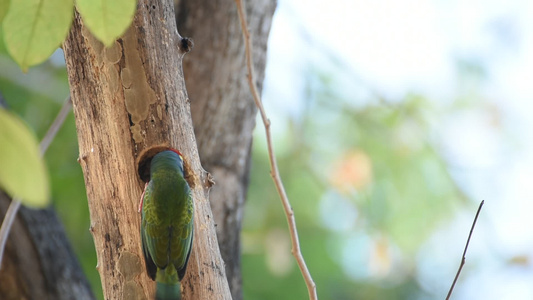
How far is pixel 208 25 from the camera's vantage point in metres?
3.24

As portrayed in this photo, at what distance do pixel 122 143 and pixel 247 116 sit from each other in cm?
117

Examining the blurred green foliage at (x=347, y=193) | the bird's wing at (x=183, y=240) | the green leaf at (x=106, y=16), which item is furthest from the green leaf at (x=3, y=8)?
the blurred green foliage at (x=347, y=193)

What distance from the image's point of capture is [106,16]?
1.18 meters

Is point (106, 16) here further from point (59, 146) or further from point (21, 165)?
point (59, 146)

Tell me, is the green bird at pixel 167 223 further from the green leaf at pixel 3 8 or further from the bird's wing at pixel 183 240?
the green leaf at pixel 3 8

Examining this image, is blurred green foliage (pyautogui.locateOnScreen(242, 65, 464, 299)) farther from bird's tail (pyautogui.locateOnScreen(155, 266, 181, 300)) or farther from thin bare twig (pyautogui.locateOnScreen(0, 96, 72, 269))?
bird's tail (pyautogui.locateOnScreen(155, 266, 181, 300))

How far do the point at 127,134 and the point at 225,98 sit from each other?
3.68ft

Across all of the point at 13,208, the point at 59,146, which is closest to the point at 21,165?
the point at 13,208

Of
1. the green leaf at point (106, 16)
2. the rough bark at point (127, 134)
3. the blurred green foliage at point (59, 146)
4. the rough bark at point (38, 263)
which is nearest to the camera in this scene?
the green leaf at point (106, 16)

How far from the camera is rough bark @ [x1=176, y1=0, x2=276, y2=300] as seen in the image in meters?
3.15

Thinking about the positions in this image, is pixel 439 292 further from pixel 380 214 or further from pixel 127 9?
pixel 127 9

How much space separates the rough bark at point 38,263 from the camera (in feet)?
9.65

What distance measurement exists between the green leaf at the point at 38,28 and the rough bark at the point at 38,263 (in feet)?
6.30

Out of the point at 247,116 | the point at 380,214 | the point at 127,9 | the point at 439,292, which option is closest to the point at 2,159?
the point at 127,9
